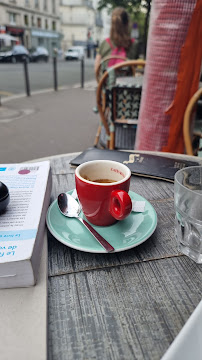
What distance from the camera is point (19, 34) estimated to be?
26.6 m

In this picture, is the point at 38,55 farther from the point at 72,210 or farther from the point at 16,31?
the point at 72,210

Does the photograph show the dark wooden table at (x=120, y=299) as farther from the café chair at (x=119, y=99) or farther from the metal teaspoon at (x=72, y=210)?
the café chair at (x=119, y=99)

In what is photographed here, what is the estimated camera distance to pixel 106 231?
0.55m

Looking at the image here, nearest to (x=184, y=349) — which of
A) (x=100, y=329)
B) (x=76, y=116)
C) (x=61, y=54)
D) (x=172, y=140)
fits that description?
(x=100, y=329)

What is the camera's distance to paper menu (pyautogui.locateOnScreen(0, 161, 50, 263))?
449 mm

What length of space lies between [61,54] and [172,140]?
33397mm

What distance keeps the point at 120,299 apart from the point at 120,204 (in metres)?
0.16

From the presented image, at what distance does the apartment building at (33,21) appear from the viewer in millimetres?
24328

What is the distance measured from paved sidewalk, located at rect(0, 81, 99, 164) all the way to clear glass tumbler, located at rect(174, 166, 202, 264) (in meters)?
2.51

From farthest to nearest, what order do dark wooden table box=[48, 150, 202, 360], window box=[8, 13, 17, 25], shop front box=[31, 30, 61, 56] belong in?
shop front box=[31, 30, 61, 56]
window box=[8, 13, 17, 25]
dark wooden table box=[48, 150, 202, 360]

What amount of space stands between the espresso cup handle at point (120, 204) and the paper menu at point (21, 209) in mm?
144

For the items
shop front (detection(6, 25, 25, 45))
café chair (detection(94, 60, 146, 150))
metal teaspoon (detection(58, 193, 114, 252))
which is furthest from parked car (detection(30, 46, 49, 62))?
metal teaspoon (detection(58, 193, 114, 252))

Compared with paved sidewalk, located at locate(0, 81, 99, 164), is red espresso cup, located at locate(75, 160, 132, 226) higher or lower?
higher

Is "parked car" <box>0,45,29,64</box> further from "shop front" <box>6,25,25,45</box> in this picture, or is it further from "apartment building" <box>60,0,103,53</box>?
"apartment building" <box>60,0,103,53</box>
